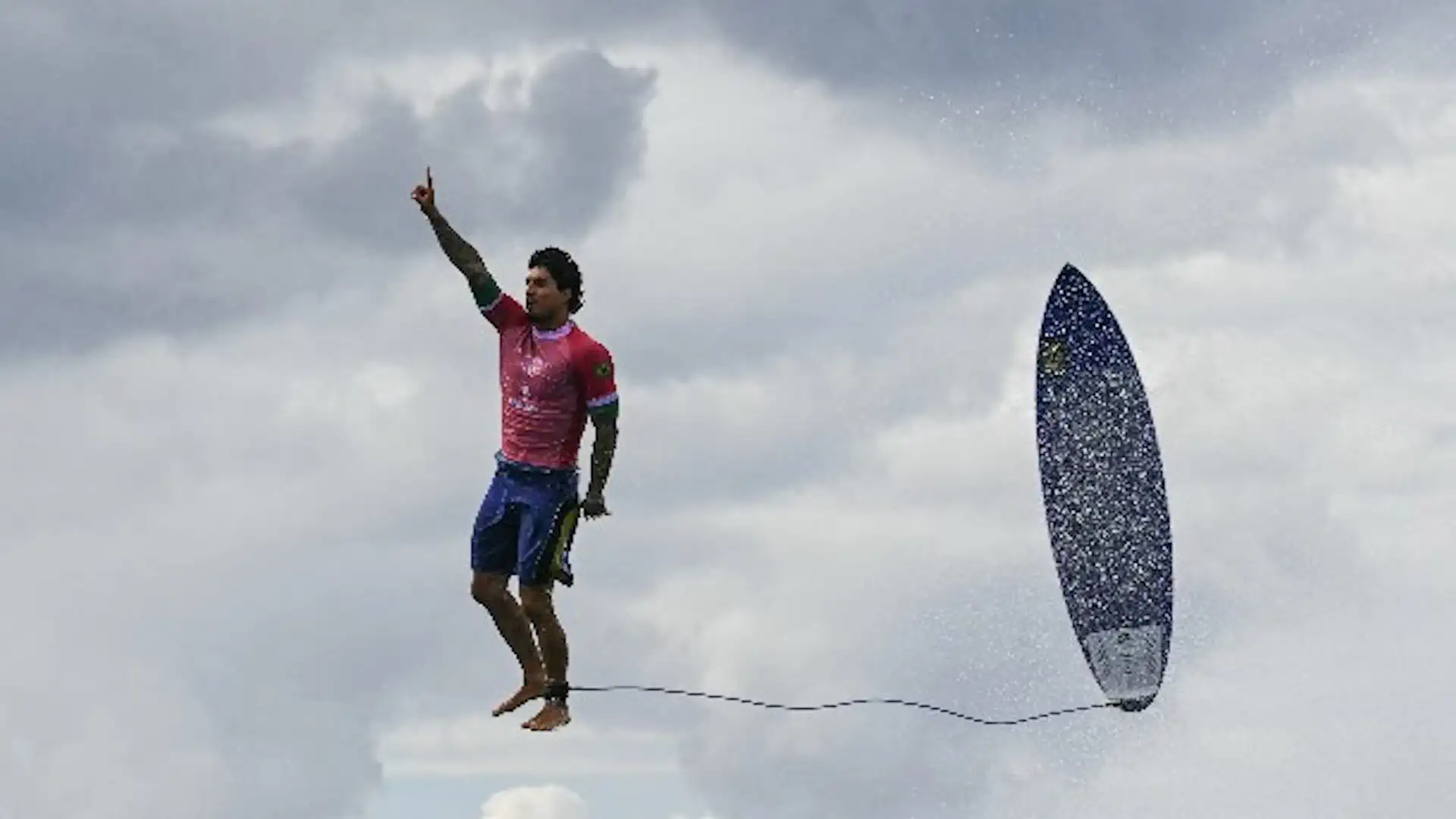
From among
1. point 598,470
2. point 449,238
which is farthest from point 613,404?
point 449,238

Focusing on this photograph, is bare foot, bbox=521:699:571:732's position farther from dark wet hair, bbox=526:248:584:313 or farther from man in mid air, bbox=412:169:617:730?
dark wet hair, bbox=526:248:584:313

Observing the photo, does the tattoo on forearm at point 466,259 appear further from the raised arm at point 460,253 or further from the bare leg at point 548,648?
the bare leg at point 548,648

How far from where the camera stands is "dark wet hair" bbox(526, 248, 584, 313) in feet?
61.7

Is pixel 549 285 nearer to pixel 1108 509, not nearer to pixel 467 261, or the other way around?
pixel 467 261

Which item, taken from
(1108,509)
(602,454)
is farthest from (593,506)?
(1108,509)

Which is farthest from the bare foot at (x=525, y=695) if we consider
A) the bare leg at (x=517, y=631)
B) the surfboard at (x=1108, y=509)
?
the surfboard at (x=1108, y=509)

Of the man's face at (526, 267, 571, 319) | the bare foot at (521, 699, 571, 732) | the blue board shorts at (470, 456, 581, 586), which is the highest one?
the man's face at (526, 267, 571, 319)

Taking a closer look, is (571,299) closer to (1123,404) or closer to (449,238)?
(449,238)

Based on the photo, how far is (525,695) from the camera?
63.6ft

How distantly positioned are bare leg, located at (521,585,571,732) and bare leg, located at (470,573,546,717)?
8 cm

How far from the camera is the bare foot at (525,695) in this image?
19.4 metres

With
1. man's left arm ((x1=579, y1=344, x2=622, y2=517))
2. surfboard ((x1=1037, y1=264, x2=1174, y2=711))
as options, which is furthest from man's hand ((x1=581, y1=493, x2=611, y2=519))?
surfboard ((x1=1037, y1=264, x2=1174, y2=711))

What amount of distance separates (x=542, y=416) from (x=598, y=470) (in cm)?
70

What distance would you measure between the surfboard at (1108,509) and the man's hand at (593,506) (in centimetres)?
824
